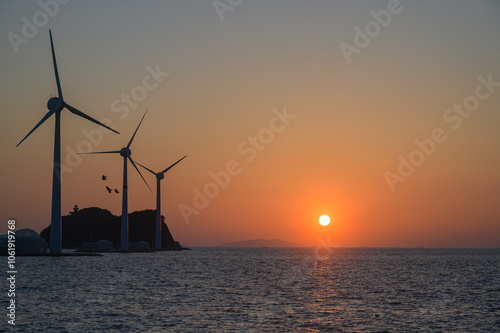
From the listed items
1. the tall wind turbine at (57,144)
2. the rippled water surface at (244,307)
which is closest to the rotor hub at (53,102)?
the tall wind turbine at (57,144)

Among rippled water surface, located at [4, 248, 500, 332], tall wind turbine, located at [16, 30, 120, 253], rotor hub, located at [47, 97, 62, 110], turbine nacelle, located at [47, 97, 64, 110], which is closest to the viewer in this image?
rippled water surface, located at [4, 248, 500, 332]

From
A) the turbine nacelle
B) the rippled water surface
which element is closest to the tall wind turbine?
the turbine nacelle

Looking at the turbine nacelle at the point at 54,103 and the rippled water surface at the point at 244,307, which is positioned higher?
the turbine nacelle at the point at 54,103

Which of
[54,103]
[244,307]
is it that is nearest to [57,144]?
[54,103]

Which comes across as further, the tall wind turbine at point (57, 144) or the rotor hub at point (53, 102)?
the rotor hub at point (53, 102)

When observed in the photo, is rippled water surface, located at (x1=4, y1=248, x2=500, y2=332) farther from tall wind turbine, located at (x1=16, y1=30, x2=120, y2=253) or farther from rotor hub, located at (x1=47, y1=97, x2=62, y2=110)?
rotor hub, located at (x1=47, y1=97, x2=62, y2=110)

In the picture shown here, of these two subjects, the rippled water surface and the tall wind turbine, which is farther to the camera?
the tall wind turbine

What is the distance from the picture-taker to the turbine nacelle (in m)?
150

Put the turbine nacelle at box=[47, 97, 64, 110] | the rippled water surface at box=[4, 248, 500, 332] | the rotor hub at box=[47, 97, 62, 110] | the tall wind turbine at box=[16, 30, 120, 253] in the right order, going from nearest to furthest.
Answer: the rippled water surface at box=[4, 248, 500, 332]
the tall wind turbine at box=[16, 30, 120, 253]
the turbine nacelle at box=[47, 97, 64, 110]
the rotor hub at box=[47, 97, 62, 110]

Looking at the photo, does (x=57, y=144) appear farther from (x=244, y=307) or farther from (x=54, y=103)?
(x=244, y=307)

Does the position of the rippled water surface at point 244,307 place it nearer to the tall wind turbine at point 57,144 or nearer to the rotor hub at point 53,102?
the tall wind turbine at point 57,144

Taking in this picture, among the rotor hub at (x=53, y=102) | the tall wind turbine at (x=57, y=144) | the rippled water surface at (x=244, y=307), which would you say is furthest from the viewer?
the rotor hub at (x=53, y=102)

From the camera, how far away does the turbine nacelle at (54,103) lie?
150m

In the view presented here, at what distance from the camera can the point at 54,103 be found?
151 meters
